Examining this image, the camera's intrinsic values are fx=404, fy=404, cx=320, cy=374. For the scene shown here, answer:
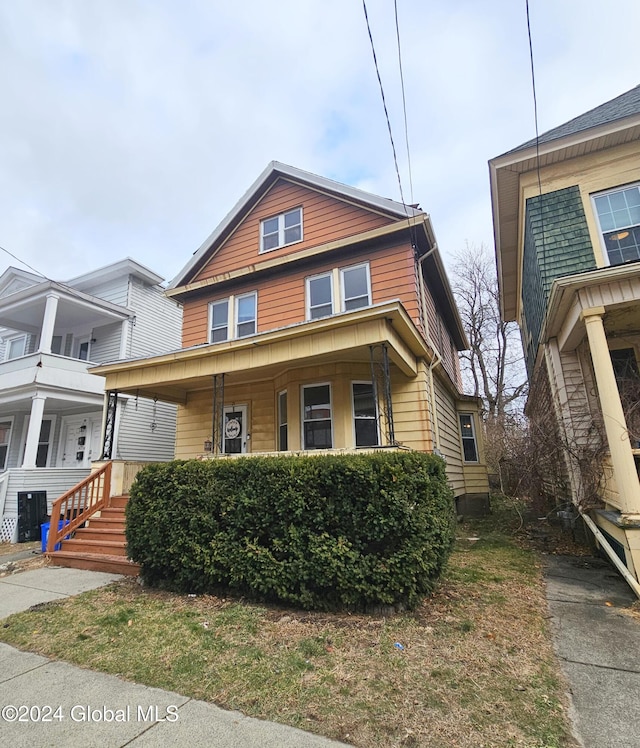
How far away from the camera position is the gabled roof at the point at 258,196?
10062 millimetres

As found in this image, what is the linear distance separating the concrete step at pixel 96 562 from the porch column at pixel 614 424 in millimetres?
6913

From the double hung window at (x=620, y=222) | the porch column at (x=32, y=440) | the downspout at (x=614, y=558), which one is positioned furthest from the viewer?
the porch column at (x=32, y=440)

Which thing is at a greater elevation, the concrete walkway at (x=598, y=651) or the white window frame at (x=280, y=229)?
the white window frame at (x=280, y=229)

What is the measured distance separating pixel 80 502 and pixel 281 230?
8103 millimetres

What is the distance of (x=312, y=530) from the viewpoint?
4477 millimetres

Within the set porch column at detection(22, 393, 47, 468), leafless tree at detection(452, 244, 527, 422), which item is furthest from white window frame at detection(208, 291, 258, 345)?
leafless tree at detection(452, 244, 527, 422)

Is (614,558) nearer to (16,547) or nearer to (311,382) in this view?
(311,382)

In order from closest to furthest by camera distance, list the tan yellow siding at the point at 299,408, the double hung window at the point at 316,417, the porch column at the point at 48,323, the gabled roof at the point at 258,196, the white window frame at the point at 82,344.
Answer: the tan yellow siding at the point at 299,408, the double hung window at the point at 316,417, the gabled roof at the point at 258,196, the porch column at the point at 48,323, the white window frame at the point at 82,344

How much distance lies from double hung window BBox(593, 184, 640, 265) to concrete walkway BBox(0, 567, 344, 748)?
350 inches

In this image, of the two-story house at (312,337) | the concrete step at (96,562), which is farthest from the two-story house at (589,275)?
the concrete step at (96,562)

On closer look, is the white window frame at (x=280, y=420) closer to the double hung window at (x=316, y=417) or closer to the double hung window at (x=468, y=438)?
the double hung window at (x=316, y=417)

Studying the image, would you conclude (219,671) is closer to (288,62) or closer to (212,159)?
(288,62)

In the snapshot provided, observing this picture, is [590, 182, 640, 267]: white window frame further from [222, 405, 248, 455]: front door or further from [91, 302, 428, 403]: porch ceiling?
[222, 405, 248, 455]: front door

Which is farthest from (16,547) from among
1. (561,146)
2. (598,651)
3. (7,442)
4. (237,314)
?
(561,146)
